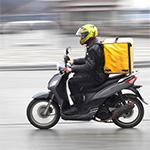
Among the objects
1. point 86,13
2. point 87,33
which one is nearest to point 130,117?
point 87,33

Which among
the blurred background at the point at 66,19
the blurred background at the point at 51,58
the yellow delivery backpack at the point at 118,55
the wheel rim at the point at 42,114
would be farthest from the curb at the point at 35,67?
the blurred background at the point at 66,19

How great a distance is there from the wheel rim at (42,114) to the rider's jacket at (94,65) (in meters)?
0.69

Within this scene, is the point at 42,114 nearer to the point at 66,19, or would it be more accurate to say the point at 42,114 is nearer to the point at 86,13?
the point at 66,19

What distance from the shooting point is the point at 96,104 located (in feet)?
19.8

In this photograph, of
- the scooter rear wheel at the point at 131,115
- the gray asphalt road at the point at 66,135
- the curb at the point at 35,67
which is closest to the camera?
the gray asphalt road at the point at 66,135

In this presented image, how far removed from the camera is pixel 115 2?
35031 millimetres

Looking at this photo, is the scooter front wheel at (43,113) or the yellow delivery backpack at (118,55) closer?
the yellow delivery backpack at (118,55)

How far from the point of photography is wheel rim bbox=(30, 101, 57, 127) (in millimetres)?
6203

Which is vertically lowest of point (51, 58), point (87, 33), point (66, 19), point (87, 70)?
point (51, 58)

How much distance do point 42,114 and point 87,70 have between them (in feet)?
3.04

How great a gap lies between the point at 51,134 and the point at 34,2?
33586mm

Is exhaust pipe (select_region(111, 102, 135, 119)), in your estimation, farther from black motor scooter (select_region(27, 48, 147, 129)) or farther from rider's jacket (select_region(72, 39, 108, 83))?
rider's jacket (select_region(72, 39, 108, 83))

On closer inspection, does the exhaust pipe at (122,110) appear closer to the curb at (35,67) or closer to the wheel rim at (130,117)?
the wheel rim at (130,117)

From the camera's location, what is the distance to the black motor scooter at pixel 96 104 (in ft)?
19.6
